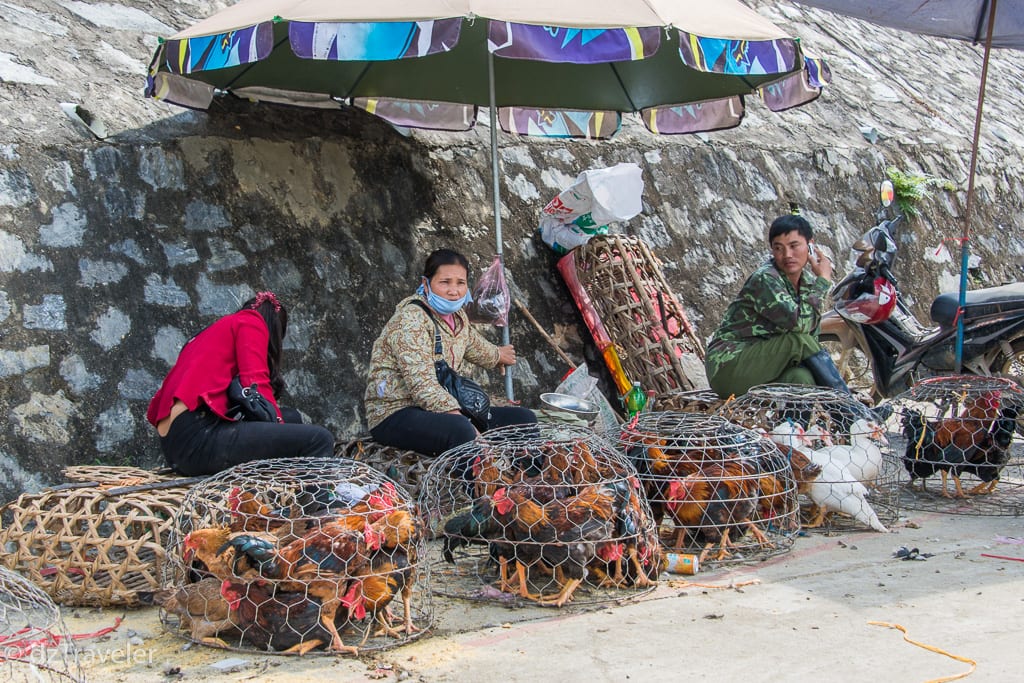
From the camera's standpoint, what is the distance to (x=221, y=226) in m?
5.23

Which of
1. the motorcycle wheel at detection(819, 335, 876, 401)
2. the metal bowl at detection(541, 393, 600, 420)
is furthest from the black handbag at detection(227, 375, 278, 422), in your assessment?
the motorcycle wheel at detection(819, 335, 876, 401)

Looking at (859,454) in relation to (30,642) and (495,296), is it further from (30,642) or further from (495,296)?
(30,642)

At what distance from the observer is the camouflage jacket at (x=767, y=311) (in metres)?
5.21

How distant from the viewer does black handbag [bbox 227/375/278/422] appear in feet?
12.9

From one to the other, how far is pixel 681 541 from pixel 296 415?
1.72 meters

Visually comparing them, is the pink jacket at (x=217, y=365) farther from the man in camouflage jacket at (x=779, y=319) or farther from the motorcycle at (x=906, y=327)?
the motorcycle at (x=906, y=327)

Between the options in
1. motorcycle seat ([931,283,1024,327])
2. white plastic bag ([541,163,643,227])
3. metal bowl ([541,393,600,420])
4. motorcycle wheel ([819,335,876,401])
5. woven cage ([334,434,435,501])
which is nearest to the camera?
woven cage ([334,434,435,501])

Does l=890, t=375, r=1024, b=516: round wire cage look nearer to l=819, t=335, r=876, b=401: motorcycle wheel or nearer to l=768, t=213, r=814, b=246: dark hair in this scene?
l=768, t=213, r=814, b=246: dark hair

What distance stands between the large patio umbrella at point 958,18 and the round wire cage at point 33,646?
189 inches

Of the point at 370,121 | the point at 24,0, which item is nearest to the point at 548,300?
the point at 370,121

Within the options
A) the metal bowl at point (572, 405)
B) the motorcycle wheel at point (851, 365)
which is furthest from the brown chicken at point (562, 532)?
the motorcycle wheel at point (851, 365)

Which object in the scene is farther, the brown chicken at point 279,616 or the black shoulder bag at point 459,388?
the black shoulder bag at point 459,388

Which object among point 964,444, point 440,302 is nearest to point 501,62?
point 440,302

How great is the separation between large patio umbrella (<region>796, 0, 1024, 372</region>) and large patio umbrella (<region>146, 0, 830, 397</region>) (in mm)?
960
